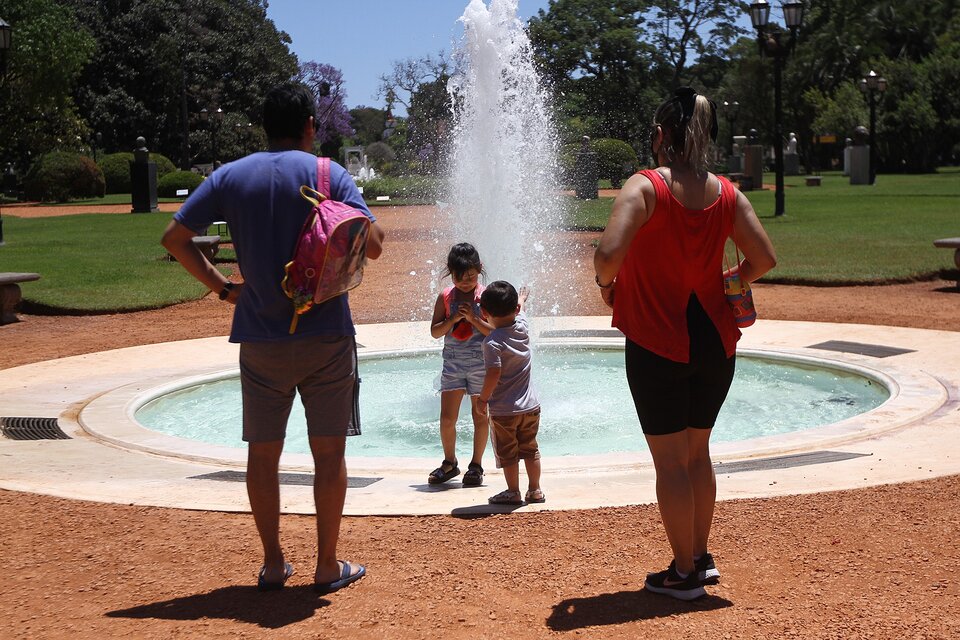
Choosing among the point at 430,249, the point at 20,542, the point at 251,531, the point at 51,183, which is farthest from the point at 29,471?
the point at 51,183

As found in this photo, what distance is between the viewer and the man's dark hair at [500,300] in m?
5.32

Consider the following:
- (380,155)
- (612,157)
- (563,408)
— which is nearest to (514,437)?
(563,408)

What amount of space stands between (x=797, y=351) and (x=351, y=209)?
6.92 meters

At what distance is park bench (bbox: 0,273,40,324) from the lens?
13852mm

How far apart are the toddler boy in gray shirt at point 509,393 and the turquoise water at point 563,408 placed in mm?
1716

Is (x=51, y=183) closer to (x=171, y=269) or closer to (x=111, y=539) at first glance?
(x=171, y=269)

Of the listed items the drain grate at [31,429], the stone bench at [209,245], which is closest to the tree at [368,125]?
the stone bench at [209,245]

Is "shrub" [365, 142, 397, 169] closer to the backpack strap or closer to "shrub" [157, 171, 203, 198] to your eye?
"shrub" [157, 171, 203, 198]

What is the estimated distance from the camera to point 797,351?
390 inches

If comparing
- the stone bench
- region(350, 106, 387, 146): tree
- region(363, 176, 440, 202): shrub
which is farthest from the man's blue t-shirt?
region(350, 106, 387, 146): tree

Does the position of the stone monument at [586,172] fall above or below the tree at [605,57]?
below

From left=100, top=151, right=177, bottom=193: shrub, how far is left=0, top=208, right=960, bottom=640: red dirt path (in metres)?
45.3

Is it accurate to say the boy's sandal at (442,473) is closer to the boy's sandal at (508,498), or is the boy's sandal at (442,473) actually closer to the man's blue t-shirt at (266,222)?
the boy's sandal at (508,498)

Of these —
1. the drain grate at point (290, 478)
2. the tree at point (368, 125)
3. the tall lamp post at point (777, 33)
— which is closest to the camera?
the drain grate at point (290, 478)
